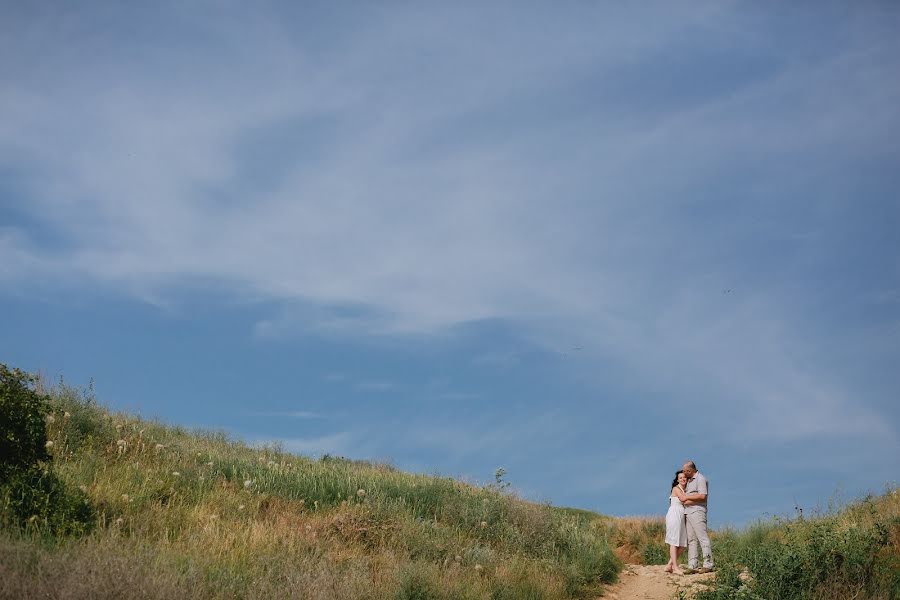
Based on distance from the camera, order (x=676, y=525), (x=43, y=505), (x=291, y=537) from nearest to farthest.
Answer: (x=43, y=505) → (x=291, y=537) → (x=676, y=525)

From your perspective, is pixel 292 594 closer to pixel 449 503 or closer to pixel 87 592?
pixel 87 592

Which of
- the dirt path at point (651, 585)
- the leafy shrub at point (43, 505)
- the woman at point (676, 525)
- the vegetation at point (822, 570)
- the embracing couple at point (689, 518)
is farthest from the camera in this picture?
the woman at point (676, 525)

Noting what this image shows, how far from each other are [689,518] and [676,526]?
1.05 feet

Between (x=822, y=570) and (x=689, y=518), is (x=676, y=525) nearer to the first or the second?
(x=689, y=518)

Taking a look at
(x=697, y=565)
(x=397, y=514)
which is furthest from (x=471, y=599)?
(x=697, y=565)

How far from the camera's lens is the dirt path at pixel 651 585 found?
1427 centimetres

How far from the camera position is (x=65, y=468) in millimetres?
13305

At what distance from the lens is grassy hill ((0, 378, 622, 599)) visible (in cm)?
909

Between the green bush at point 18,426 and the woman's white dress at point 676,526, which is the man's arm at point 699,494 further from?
the green bush at point 18,426

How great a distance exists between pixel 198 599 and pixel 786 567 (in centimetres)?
923

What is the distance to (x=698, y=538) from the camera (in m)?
15.8

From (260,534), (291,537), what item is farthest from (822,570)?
(260,534)

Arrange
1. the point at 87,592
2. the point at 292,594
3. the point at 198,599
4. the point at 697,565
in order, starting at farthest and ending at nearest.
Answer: the point at 697,565, the point at 292,594, the point at 198,599, the point at 87,592

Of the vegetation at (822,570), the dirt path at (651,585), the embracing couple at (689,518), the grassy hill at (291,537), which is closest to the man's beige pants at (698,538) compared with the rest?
the embracing couple at (689,518)
